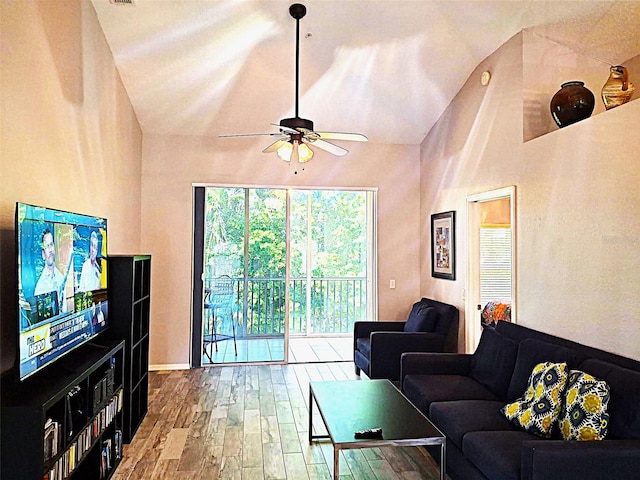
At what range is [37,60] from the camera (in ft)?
9.10

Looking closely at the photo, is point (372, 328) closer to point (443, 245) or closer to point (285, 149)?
point (443, 245)

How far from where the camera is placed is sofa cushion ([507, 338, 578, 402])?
3.01 m

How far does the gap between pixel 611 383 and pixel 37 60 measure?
3706 mm

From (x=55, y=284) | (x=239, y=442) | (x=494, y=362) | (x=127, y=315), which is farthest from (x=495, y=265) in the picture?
(x=55, y=284)

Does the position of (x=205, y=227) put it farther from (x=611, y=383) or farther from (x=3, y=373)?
(x=611, y=383)

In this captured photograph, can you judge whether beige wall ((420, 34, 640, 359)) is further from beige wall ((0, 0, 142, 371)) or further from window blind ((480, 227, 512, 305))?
beige wall ((0, 0, 142, 371))

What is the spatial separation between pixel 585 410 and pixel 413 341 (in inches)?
100

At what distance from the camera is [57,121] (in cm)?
308

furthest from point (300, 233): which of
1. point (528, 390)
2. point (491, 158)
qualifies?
point (528, 390)

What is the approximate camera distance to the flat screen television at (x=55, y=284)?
222 cm

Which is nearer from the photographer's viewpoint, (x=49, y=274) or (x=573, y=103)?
(x=49, y=274)

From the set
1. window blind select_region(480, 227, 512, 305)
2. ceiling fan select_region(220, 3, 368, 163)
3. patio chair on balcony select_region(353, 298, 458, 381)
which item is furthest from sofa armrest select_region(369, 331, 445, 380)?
ceiling fan select_region(220, 3, 368, 163)

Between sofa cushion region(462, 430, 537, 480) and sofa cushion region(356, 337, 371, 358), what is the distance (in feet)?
7.86

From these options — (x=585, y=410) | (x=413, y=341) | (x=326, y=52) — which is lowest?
(x=413, y=341)
